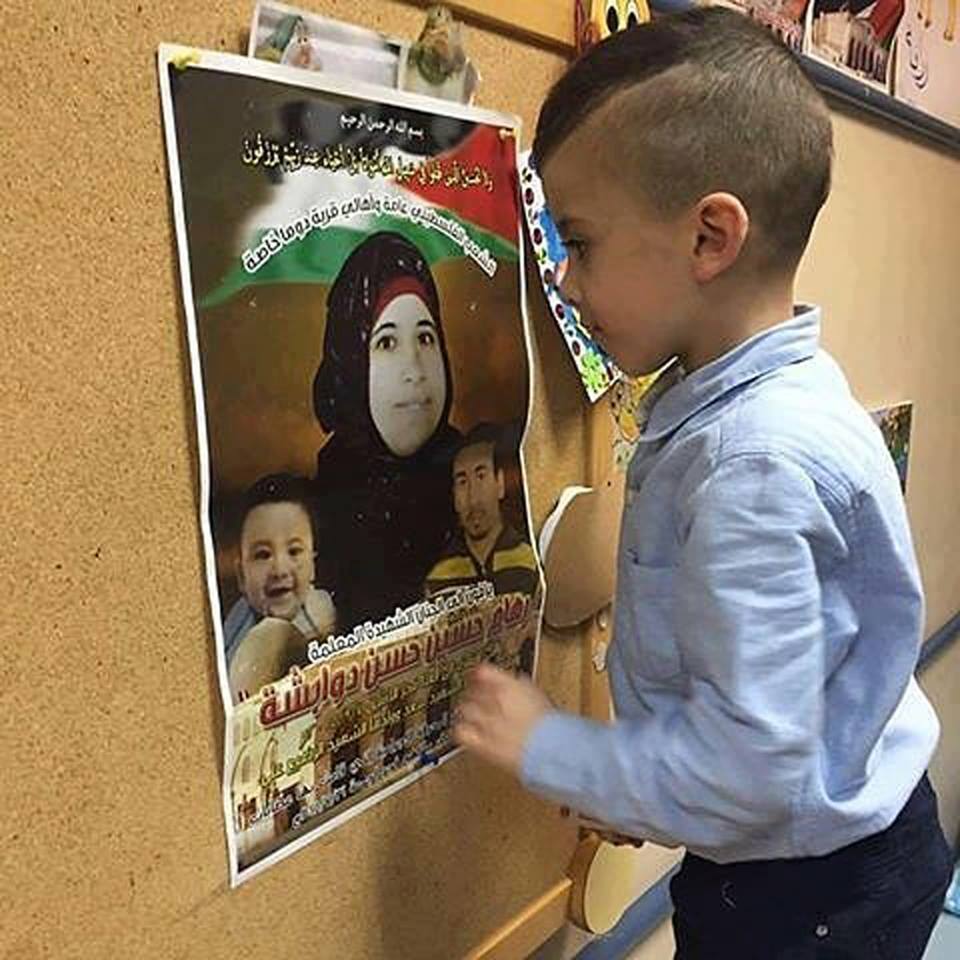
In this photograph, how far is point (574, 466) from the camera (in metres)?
0.70

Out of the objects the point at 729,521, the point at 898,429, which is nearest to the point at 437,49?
the point at 729,521

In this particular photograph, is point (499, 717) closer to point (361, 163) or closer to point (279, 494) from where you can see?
point (279, 494)

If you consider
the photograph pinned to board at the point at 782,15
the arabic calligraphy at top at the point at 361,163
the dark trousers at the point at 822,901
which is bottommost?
the dark trousers at the point at 822,901

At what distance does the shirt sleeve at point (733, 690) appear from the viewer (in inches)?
19.3

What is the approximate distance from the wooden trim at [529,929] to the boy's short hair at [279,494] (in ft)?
0.96

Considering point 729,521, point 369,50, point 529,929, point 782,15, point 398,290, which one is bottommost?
point 529,929

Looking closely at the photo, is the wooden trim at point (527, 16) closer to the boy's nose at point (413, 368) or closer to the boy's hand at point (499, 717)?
the boy's nose at point (413, 368)

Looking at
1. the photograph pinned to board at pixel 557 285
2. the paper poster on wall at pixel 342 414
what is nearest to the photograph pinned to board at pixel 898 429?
the photograph pinned to board at pixel 557 285

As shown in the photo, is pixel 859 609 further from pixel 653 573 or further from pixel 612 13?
pixel 612 13

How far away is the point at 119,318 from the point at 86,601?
10cm

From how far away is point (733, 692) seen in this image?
0.49 meters

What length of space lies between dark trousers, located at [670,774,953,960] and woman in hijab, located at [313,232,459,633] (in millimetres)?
227

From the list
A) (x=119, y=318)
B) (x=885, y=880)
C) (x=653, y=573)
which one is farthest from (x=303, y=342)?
(x=885, y=880)

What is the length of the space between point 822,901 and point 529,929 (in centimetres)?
19
